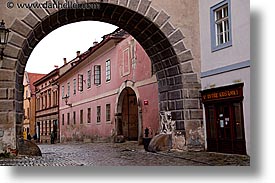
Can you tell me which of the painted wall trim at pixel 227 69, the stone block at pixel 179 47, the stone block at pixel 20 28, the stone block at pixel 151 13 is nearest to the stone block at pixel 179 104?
the painted wall trim at pixel 227 69

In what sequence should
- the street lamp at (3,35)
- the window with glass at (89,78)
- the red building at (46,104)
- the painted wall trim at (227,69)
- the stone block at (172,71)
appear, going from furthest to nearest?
the window with glass at (89,78), the red building at (46,104), the stone block at (172,71), the street lamp at (3,35), the painted wall trim at (227,69)

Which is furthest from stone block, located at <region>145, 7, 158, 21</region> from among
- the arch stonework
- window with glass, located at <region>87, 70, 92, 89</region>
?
window with glass, located at <region>87, 70, 92, 89</region>

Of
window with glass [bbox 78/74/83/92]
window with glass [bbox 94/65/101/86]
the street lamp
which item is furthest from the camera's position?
window with glass [bbox 94/65/101/86]

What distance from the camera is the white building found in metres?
5.94

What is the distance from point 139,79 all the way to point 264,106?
245 inches

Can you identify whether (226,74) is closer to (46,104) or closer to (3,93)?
(3,93)

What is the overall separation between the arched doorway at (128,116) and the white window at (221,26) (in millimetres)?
5627

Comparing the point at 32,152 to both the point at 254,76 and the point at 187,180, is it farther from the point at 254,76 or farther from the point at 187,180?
the point at 254,76

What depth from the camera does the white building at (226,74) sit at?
5.94 meters

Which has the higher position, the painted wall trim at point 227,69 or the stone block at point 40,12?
the stone block at point 40,12

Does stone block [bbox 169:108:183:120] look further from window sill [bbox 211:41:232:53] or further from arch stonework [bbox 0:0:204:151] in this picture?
window sill [bbox 211:41:232:53]

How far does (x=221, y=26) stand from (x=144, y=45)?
6.28 feet

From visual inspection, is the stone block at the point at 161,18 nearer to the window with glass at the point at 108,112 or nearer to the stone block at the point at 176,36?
the stone block at the point at 176,36

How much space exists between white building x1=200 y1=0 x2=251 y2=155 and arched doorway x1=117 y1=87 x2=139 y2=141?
211 inches
